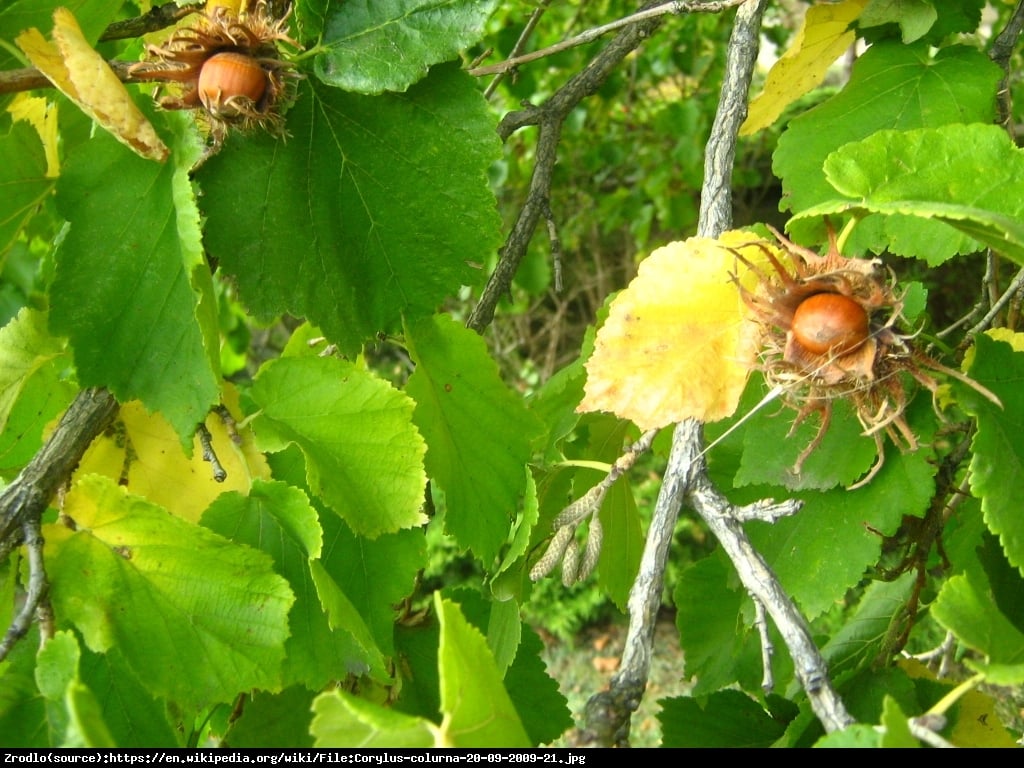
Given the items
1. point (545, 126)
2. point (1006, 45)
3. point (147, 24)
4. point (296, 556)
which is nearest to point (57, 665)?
point (296, 556)

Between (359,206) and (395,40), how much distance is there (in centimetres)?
15

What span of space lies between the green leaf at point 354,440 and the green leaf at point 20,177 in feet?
0.87

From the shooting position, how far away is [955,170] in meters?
0.65

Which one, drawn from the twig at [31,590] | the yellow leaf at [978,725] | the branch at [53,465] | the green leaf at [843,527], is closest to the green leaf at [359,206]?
the branch at [53,465]

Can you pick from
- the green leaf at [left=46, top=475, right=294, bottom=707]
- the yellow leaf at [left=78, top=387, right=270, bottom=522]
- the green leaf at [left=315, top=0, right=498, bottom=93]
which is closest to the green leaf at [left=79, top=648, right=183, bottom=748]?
the green leaf at [left=46, top=475, right=294, bottom=707]

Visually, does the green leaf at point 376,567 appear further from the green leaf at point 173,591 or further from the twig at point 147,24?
the twig at point 147,24

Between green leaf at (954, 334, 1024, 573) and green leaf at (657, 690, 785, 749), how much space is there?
0.31m

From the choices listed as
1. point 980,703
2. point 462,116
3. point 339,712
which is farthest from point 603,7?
point 339,712

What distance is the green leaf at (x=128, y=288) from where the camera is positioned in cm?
76

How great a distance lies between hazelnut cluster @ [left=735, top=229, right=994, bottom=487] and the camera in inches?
24.7

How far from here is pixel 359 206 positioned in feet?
2.82

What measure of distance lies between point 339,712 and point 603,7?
2881mm

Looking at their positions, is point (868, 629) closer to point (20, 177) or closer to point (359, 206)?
point (359, 206)

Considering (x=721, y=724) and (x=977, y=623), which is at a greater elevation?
(x=977, y=623)
